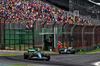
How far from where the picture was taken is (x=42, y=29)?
29.7m

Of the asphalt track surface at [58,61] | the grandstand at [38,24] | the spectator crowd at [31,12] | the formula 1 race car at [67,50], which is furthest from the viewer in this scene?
the spectator crowd at [31,12]

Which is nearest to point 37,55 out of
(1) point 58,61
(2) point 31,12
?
(1) point 58,61

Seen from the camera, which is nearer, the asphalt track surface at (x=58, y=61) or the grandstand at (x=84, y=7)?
the asphalt track surface at (x=58, y=61)

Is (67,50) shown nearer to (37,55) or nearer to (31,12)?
(37,55)

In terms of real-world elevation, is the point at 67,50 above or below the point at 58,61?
above

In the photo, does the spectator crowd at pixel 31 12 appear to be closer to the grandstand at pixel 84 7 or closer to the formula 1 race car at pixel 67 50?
the grandstand at pixel 84 7

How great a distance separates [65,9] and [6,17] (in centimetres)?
1010

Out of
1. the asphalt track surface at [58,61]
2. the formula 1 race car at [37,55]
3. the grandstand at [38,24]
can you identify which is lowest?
the asphalt track surface at [58,61]

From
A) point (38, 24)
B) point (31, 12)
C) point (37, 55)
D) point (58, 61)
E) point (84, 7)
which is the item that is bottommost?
point (58, 61)

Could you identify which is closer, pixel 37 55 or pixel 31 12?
pixel 37 55

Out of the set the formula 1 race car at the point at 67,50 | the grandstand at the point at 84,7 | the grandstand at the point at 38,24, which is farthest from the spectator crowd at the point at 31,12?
the formula 1 race car at the point at 67,50

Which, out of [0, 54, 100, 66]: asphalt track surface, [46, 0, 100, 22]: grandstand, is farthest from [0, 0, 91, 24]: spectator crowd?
[0, 54, 100, 66]: asphalt track surface

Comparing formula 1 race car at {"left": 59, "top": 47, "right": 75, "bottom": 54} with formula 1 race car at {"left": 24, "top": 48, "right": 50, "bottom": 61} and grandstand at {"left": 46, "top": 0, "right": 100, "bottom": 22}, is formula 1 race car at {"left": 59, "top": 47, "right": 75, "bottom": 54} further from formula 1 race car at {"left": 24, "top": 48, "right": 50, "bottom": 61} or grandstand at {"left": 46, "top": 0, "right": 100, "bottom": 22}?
grandstand at {"left": 46, "top": 0, "right": 100, "bottom": 22}

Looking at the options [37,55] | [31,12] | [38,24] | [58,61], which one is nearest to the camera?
[58,61]
